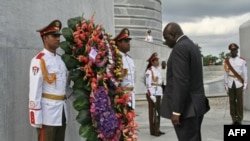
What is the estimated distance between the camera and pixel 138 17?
112ft

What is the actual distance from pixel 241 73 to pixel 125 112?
5.15m

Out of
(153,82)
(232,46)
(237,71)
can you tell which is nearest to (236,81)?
(237,71)

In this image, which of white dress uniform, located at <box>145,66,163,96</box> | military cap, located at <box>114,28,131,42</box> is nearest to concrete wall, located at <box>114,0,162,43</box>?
white dress uniform, located at <box>145,66,163,96</box>

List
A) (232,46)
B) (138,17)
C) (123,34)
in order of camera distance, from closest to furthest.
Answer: (123,34) < (232,46) < (138,17)

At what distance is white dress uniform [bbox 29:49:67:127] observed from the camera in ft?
14.3

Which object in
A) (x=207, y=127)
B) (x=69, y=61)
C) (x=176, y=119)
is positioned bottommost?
(x=207, y=127)

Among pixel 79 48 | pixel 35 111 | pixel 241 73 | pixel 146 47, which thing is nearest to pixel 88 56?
pixel 79 48

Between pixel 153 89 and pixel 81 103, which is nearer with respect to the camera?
pixel 81 103

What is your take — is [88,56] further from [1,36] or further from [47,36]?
[1,36]

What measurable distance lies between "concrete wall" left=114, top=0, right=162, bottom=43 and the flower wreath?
26.5m

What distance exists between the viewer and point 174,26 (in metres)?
4.83

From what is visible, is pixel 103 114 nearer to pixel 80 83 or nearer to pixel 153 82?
pixel 80 83

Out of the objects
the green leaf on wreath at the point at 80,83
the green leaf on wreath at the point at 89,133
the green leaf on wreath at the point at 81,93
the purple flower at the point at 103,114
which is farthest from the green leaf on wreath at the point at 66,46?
the green leaf on wreath at the point at 89,133

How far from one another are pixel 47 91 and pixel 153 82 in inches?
183
